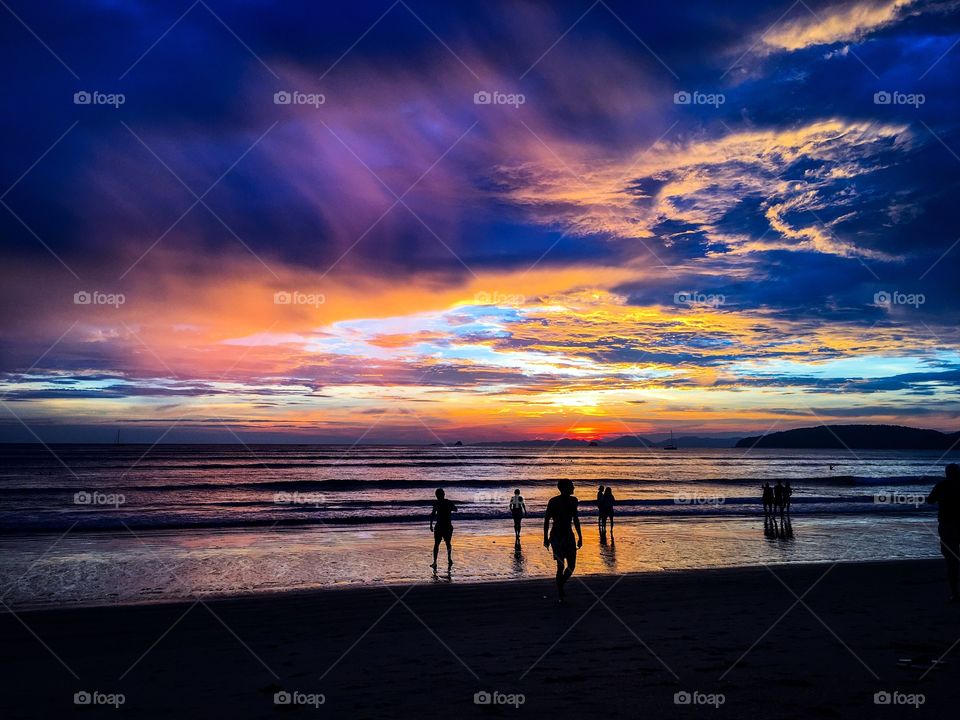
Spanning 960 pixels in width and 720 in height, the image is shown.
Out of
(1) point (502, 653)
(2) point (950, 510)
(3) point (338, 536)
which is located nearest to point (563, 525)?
(1) point (502, 653)

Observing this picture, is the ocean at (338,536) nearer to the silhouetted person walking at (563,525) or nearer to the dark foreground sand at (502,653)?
the dark foreground sand at (502,653)

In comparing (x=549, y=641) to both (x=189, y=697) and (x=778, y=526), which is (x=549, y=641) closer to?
(x=189, y=697)

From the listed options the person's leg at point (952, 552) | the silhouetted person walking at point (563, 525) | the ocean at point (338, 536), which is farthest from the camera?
the ocean at point (338, 536)

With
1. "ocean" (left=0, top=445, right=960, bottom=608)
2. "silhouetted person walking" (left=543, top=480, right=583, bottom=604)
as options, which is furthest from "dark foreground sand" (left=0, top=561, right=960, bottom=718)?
"ocean" (left=0, top=445, right=960, bottom=608)

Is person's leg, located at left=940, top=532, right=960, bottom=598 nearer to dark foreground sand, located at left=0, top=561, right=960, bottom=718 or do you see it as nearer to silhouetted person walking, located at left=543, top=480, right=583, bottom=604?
dark foreground sand, located at left=0, top=561, right=960, bottom=718

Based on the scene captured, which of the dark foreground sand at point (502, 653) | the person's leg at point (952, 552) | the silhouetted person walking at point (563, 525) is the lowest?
the dark foreground sand at point (502, 653)

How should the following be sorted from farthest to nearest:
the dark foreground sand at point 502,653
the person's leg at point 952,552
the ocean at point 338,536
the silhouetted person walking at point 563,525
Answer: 1. the ocean at point 338,536
2. the silhouetted person walking at point 563,525
3. the person's leg at point 952,552
4. the dark foreground sand at point 502,653

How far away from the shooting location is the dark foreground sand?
6.60 m

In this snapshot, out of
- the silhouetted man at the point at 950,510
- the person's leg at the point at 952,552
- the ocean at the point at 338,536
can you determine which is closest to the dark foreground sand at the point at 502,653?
the person's leg at the point at 952,552

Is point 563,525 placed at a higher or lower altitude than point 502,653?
higher

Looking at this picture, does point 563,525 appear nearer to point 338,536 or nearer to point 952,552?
point 952,552

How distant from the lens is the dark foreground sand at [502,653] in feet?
21.6

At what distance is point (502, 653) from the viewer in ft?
28.0

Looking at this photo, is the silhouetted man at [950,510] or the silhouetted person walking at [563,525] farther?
the silhouetted person walking at [563,525]
